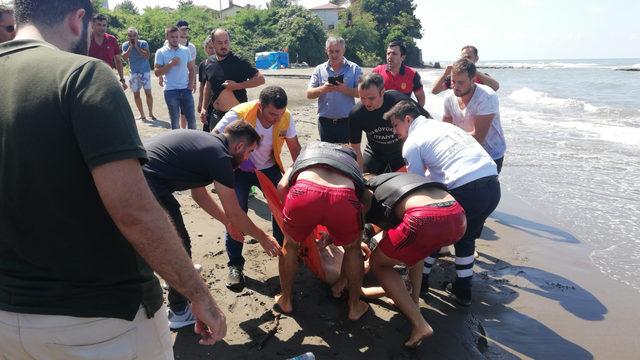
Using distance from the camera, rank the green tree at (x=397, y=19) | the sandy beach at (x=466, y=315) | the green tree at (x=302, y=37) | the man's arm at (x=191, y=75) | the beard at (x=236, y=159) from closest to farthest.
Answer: the beard at (x=236, y=159), the sandy beach at (x=466, y=315), the man's arm at (x=191, y=75), the green tree at (x=302, y=37), the green tree at (x=397, y=19)

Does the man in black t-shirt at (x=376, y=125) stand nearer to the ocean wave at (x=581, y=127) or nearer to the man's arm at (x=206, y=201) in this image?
the man's arm at (x=206, y=201)

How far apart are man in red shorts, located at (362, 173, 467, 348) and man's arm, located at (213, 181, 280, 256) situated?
0.76m

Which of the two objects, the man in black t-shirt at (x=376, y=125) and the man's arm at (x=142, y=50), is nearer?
the man in black t-shirt at (x=376, y=125)

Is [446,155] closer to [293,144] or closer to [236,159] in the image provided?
[293,144]

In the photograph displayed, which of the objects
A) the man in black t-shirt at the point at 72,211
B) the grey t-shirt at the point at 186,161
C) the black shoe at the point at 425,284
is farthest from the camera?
the black shoe at the point at 425,284

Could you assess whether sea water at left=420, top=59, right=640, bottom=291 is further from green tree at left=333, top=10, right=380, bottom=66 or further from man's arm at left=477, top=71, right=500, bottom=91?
green tree at left=333, top=10, right=380, bottom=66

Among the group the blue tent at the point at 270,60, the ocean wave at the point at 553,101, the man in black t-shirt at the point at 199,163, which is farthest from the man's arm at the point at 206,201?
the blue tent at the point at 270,60

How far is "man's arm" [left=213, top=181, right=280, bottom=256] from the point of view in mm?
2812

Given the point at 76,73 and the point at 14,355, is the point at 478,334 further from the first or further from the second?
the point at 76,73

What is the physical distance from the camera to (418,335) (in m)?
3.02

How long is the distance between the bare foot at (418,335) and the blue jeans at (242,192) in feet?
5.22

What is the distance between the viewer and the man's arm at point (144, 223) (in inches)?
49.3

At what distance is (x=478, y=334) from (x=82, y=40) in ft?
10.5

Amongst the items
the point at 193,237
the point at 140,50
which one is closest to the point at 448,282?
the point at 193,237
